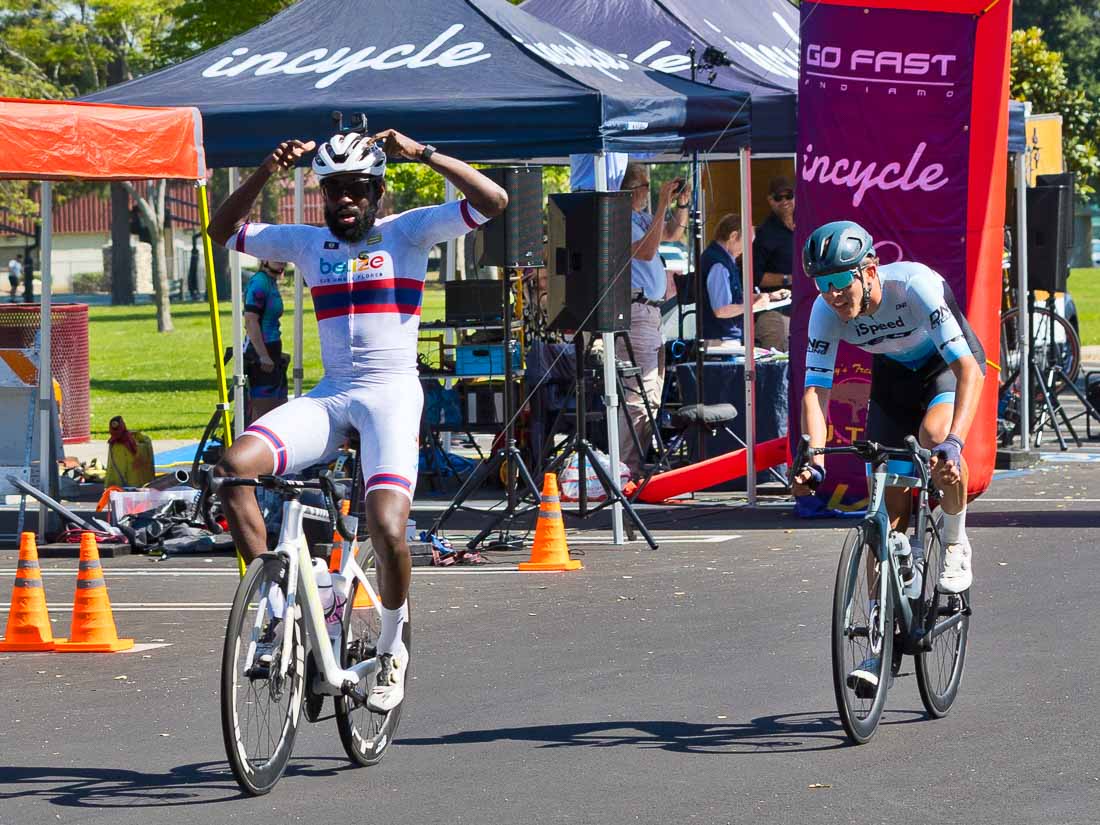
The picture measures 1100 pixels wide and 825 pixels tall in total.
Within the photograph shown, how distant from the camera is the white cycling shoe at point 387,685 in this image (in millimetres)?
6668

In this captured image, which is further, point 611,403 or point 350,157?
point 611,403

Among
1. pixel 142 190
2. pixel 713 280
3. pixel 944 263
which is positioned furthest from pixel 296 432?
pixel 142 190

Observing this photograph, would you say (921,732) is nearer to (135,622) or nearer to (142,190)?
(135,622)

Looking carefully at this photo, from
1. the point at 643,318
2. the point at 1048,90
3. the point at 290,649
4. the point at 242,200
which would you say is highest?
the point at 1048,90

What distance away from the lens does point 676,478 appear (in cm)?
1480

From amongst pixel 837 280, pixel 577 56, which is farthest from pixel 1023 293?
pixel 837 280

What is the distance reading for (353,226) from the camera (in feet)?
22.8

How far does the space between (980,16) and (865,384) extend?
2.61 metres

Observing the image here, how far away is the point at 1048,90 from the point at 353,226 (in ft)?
87.7

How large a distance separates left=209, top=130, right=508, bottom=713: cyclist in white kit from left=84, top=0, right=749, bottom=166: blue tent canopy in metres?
5.60

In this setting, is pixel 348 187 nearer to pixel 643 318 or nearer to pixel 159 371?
pixel 643 318

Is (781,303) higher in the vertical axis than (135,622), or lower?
higher

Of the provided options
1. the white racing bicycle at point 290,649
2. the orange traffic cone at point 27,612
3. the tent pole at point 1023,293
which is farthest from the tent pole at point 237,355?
the tent pole at point 1023,293

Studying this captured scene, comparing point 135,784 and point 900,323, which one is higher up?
point 900,323
